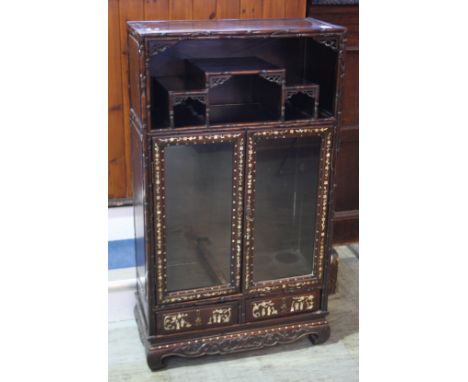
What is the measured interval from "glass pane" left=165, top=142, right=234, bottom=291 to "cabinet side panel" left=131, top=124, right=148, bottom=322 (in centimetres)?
9

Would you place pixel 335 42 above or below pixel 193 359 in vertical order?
above

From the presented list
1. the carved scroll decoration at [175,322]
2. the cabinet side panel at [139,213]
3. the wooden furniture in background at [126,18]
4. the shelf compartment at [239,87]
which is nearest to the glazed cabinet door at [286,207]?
the shelf compartment at [239,87]

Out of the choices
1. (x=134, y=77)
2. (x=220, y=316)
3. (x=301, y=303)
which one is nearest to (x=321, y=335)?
(x=301, y=303)

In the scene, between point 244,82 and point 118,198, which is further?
point 118,198

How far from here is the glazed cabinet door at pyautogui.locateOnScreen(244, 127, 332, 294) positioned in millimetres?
1981

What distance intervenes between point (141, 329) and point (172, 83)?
2.90ft

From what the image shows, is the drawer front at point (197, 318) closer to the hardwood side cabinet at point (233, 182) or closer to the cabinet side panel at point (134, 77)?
the hardwood side cabinet at point (233, 182)

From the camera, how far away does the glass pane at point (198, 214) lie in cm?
191

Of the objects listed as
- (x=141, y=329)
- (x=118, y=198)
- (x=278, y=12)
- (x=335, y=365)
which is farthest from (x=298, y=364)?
(x=278, y=12)

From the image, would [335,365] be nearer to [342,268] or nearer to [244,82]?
[342,268]

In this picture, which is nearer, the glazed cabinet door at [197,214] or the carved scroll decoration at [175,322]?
the glazed cabinet door at [197,214]

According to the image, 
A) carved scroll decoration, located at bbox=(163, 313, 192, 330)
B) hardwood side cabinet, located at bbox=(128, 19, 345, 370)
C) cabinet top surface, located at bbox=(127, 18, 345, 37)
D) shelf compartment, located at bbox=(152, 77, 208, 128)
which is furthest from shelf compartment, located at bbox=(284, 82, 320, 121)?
carved scroll decoration, located at bbox=(163, 313, 192, 330)

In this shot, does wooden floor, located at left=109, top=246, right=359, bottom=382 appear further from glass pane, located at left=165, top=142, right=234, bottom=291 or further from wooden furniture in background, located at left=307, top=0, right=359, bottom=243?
wooden furniture in background, located at left=307, top=0, right=359, bottom=243

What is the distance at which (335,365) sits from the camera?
7.03 ft
